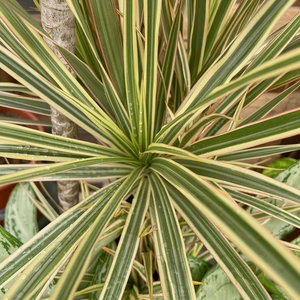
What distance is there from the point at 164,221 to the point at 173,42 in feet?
0.96

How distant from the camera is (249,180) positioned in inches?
17.4

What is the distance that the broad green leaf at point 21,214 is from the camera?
825 mm

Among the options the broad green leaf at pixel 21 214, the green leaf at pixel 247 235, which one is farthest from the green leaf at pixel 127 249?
the broad green leaf at pixel 21 214

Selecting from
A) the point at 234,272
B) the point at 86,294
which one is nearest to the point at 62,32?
the point at 234,272

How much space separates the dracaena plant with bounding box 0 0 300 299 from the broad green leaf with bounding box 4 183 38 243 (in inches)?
11.0

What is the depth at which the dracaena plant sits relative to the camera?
0.41 meters

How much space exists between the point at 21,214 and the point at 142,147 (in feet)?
1.47

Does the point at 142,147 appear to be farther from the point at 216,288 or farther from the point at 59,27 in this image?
the point at 216,288

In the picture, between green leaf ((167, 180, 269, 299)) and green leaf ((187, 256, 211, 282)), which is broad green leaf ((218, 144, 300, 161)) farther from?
green leaf ((187, 256, 211, 282))

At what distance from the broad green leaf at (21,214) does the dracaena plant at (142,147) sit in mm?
280

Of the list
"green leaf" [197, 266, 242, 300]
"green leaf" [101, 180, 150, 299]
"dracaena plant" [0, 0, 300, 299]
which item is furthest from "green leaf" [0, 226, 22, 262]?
"green leaf" [197, 266, 242, 300]

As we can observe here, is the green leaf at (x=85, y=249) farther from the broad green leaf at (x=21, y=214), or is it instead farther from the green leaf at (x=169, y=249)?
the broad green leaf at (x=21, y=214)

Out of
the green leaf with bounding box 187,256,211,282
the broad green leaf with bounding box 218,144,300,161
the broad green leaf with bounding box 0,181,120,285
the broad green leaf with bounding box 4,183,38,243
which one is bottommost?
the green leaf with bounding box 187,256,211,282

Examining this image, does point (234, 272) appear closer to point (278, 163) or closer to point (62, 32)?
point (62, 32)
